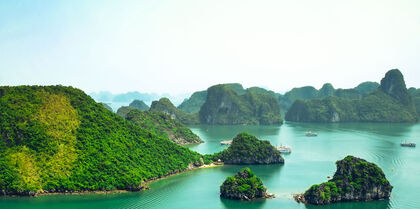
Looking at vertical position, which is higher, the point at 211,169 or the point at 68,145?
the point at 68,145

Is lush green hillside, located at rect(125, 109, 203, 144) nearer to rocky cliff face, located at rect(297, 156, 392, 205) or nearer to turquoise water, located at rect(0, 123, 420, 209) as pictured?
turquoise water, located at rect(0, 123, 420, 209)

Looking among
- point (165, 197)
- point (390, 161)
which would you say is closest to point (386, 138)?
point (390, 161)

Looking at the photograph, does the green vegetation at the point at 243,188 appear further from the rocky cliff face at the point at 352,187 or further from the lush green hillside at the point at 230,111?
the lush green hillside at the point at 230,111

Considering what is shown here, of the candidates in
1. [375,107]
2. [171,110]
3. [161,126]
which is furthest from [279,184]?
[375,107]

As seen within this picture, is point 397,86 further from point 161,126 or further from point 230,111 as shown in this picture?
point 161,126

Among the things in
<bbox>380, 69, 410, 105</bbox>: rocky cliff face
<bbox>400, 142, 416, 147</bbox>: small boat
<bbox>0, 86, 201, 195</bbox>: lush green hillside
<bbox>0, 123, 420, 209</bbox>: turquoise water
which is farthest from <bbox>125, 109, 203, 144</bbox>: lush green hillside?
<bbox>380, 69, 410, 105</bbox>: rocky cliff face

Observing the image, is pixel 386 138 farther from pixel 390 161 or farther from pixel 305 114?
Answer: pixel 305 114
